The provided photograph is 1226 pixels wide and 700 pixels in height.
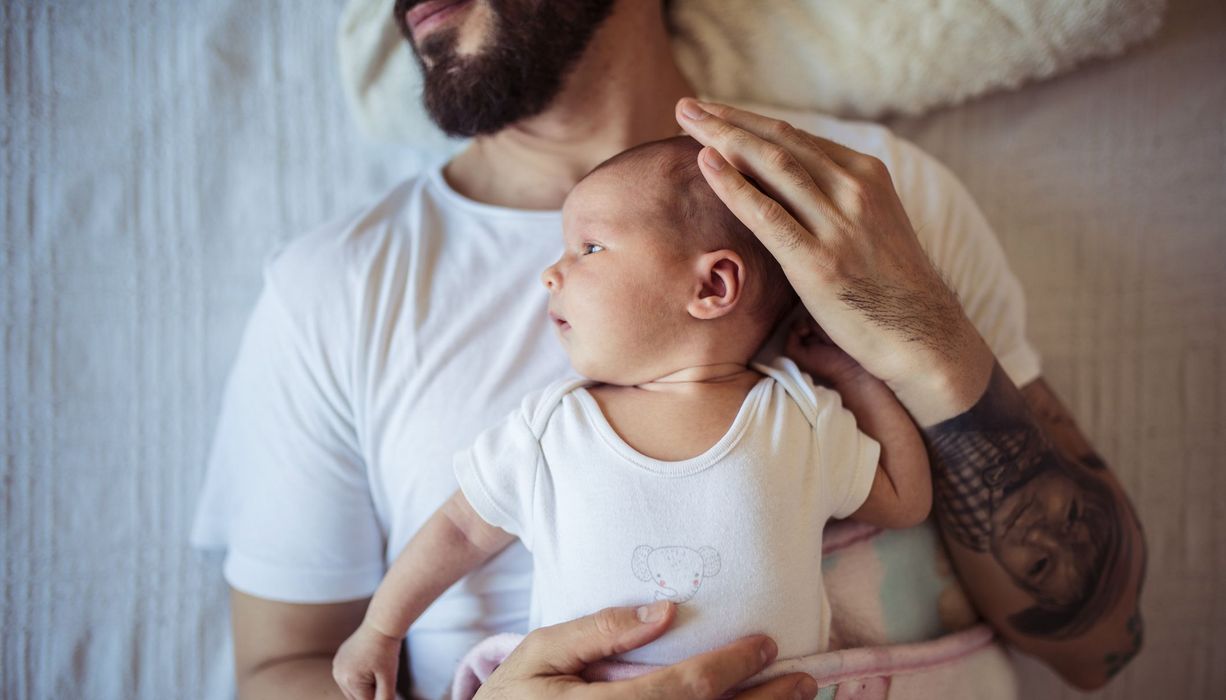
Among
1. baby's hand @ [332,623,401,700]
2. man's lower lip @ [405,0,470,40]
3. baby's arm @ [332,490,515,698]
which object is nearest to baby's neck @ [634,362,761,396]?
baby's arm @ [332,490,515,698]

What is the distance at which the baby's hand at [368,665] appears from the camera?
844mm

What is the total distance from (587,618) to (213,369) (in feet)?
2.43

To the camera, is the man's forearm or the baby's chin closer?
the baby's chin

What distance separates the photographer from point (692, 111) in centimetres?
80

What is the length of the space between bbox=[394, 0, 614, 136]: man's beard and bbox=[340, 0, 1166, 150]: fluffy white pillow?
0.51 ft

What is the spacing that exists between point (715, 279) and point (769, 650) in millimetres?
345

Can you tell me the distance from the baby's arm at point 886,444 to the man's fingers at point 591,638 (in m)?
0.27

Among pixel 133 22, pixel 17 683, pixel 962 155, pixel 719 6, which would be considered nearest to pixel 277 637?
pixel 17 683

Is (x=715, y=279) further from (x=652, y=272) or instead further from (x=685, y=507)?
(x=685, y=507)

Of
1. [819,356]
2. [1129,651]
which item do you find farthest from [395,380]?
[1129,651]

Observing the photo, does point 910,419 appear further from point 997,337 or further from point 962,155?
point 962,155

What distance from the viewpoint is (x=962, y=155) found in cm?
125

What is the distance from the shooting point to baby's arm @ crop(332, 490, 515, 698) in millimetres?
827

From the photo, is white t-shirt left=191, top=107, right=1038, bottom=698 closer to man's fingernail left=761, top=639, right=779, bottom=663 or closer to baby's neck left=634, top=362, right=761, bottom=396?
baby's neck left=634, top=362, right=761, bottom=396
